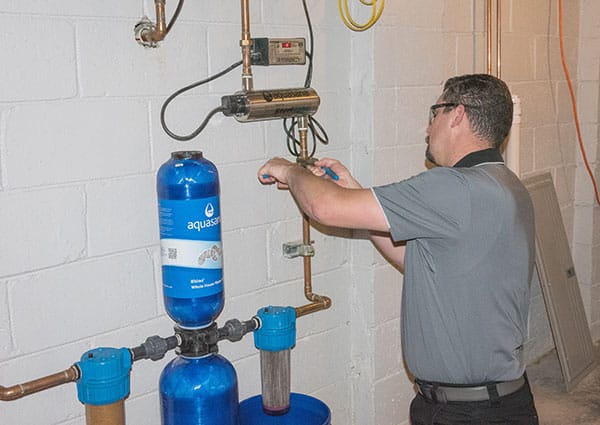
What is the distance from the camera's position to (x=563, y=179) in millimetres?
3930

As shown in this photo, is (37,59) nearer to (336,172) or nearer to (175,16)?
(175,16)

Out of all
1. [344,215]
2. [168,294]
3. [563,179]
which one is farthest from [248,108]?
[563,179]

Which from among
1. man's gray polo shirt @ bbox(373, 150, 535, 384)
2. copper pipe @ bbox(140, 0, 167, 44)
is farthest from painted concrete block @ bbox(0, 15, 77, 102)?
man's gray polo shirt @ bbox(373, 150, 535, 384)

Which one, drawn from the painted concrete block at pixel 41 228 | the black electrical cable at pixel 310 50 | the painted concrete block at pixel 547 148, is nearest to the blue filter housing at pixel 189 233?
the painted concrete block at pixel 41 228

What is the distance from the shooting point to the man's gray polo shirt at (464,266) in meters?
2.04

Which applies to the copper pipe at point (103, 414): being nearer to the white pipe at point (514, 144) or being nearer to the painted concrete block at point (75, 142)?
the painted concrete block at point (75, 142)

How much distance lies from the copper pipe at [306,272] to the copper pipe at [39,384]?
81 cm

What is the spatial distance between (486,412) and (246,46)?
4.07ft

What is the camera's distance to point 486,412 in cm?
218

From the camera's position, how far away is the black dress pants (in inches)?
86.0

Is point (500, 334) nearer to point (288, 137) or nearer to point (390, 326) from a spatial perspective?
point (390, 326)

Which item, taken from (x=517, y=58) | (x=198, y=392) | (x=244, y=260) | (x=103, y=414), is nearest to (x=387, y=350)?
(x=244, y=260)

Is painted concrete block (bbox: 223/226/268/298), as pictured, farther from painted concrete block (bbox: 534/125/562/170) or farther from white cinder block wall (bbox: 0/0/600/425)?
painted concrete block (bbox: 534/125/562/170)

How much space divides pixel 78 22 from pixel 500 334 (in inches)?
55.2
